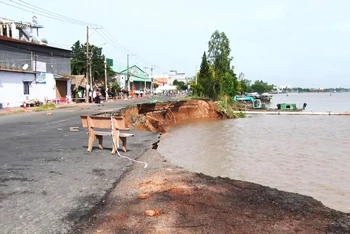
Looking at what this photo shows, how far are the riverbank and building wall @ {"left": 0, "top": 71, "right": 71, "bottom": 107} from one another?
1172 inches

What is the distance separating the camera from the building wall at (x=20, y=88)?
1298 inches

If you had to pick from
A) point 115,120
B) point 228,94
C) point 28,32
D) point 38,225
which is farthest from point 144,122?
point 228,94

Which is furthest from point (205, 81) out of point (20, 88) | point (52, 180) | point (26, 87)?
point (52, 180)

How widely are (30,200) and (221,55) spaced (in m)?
59.1

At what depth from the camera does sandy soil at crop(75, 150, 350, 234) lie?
460 centimetres

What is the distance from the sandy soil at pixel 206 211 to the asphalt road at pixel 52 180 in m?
0.41

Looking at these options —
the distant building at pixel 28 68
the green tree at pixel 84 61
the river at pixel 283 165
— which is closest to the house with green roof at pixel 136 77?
the green tree at pixel 84 61

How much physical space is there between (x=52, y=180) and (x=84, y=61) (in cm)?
5986

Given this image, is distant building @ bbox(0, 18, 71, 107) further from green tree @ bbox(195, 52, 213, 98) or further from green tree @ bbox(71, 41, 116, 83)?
green tree @ bbox(195, 52, 213, 98)

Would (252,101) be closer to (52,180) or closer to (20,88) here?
(20,88)

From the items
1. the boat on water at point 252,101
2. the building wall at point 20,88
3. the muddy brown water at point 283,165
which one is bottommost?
the muddy brown water at point 283,165

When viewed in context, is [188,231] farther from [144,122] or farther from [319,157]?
[144,122]

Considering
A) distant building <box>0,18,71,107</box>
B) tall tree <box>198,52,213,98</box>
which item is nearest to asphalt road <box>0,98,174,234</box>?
distant building <box>0,18,71,107</box>

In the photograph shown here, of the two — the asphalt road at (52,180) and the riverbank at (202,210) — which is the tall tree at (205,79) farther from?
the riverbank at (202,210)
